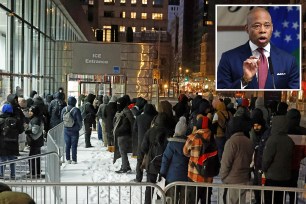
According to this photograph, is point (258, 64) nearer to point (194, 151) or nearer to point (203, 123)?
point (203, 123)

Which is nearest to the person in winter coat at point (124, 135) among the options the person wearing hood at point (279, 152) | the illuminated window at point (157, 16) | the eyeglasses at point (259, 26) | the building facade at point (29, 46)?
the building facade at point (29, 46)

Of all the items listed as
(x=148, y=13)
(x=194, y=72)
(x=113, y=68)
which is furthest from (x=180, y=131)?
(x=194, y=72)

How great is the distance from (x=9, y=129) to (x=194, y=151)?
16.3 ft

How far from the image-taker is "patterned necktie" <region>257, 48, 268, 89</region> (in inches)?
284

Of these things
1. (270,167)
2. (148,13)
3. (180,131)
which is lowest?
(270,167)

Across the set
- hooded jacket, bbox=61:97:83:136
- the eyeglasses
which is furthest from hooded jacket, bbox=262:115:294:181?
hooded jacket, bbox=61:97:83:136

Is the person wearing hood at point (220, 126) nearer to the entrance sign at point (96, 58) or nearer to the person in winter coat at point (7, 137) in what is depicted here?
the person in winter coat at point (7, 137)

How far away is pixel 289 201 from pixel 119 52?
16.1 meters

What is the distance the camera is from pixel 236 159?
7723mm

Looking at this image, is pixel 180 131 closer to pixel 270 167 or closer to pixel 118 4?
pixel 270 167

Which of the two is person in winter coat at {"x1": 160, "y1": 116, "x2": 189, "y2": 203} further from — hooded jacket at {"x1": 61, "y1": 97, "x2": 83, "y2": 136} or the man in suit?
hooded jacket at {"x1": 61, "y1": 97, "x2": 83, "y2": 136}

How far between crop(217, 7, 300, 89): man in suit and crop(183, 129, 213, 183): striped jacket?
38.0 inches

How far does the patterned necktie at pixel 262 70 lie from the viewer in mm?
7223

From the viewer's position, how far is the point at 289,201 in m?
7.89
